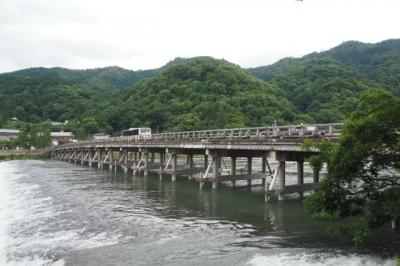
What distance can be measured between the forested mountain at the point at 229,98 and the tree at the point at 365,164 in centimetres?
8942

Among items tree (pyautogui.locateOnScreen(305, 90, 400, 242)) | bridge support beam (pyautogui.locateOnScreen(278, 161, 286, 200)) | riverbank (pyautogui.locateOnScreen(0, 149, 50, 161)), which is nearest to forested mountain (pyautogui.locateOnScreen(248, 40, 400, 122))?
riverbank (pyautogui.locateOnScreen(0, 149, 50, 161))

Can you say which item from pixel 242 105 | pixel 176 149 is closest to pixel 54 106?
pixel 242 105

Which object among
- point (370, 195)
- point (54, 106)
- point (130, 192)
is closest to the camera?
point (370, 195)

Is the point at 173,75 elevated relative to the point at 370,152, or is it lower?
elevated

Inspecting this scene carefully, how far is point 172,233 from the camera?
58.1 feet

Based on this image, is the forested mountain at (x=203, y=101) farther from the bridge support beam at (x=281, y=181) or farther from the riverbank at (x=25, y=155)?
the bridge support beam at (x=281, y=181)

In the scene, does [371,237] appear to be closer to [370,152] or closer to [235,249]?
[370,152]

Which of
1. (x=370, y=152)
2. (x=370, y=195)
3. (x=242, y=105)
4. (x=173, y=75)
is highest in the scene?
(x=173, y=75)

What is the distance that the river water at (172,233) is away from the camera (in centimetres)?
1380

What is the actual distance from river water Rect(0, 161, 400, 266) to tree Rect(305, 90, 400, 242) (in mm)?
1314

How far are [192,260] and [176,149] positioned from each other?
27.1 metres

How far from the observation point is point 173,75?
14525cm

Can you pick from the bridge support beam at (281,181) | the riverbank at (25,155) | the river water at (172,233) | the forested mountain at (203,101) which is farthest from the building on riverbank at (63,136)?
the bridge support beam at (281,181)

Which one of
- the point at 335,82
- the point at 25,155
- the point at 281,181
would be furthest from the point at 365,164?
the point at 335,82
